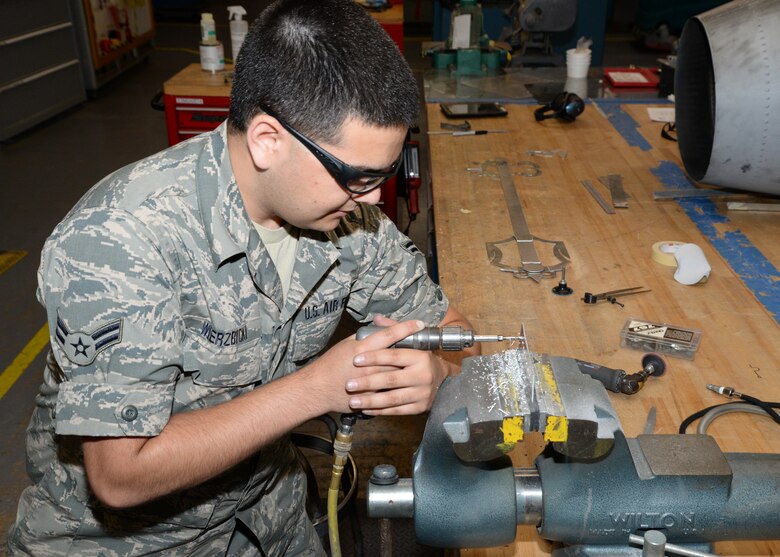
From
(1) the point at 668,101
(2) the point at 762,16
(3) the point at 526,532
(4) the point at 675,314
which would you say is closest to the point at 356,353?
(3) the point at 526,532

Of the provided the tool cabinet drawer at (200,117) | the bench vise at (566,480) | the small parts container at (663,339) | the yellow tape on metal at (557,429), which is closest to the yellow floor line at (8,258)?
the tool cabinet drawer at (200,117)

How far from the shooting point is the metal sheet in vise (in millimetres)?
792

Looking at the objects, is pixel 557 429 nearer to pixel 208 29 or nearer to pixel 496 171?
pixel 496 171

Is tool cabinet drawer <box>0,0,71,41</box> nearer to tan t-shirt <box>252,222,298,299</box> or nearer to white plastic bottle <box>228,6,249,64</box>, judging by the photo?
white plastic bottle <box>228,6,249,64</box>

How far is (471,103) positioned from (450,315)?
5.90 feet

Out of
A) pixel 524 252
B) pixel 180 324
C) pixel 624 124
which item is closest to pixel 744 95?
pixel 524 252

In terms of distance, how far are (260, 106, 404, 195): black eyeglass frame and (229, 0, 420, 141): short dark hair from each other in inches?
0.4

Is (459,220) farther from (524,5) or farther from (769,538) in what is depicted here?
(524,5)

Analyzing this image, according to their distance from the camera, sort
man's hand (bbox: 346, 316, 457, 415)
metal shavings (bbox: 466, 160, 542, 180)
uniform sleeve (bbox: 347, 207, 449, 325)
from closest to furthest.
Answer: man's hand (bbox: 346, 316, 457, 415) → uniform sleeve (bbox: 347, 207, 449, 325) → metal shavings (bbox: 466, 160, 542, 180)

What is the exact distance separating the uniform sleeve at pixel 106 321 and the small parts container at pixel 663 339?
92 cm

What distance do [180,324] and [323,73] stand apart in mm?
413

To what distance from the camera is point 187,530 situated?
1.28m

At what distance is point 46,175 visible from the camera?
4582 mm

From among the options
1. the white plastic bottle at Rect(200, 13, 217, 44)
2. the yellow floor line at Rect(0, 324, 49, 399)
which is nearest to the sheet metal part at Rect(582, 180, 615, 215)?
the white plastic bottle at Rect(200, 13, 217, 44)
